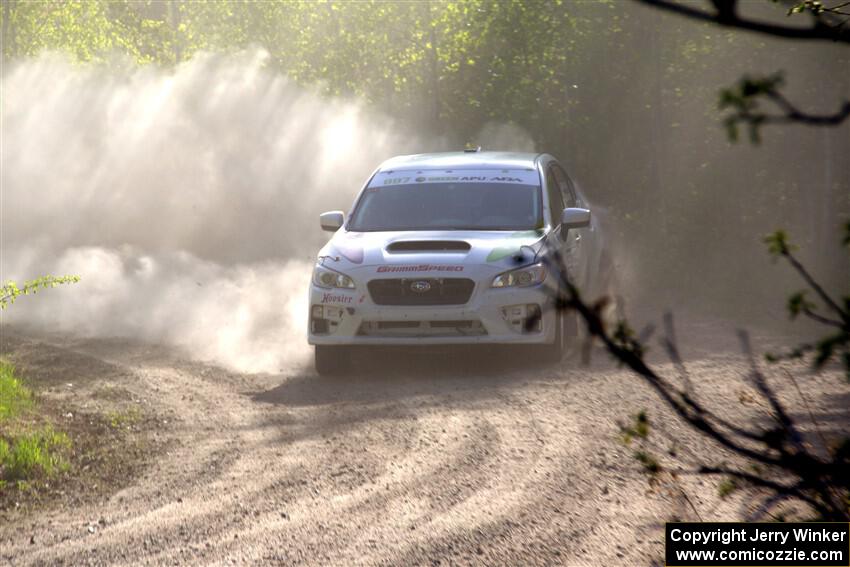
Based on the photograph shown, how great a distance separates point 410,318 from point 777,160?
10.5 metres

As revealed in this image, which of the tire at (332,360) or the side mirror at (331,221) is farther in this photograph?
the side mirror at (331,221)

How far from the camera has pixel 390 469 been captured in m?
6.62

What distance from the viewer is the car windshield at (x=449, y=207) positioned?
34.6ft

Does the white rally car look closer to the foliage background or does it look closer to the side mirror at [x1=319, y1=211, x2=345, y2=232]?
the side mirror at [x1=319, y1=211, x2=345, y2=232]

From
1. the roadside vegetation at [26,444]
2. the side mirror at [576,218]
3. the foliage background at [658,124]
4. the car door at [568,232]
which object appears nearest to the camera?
the roadside vegetation at [26,444]

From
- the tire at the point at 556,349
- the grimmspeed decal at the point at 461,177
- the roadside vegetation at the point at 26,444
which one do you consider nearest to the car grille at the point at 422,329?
the tire at the point at 556,349

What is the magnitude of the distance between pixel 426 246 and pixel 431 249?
0.06 metres

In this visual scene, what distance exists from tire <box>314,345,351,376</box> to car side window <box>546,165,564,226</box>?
214 centimetres

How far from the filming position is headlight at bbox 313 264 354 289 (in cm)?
980

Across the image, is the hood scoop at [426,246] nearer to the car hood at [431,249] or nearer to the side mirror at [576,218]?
the car hood at [431,249]

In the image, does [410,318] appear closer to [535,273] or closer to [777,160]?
[535,273]
